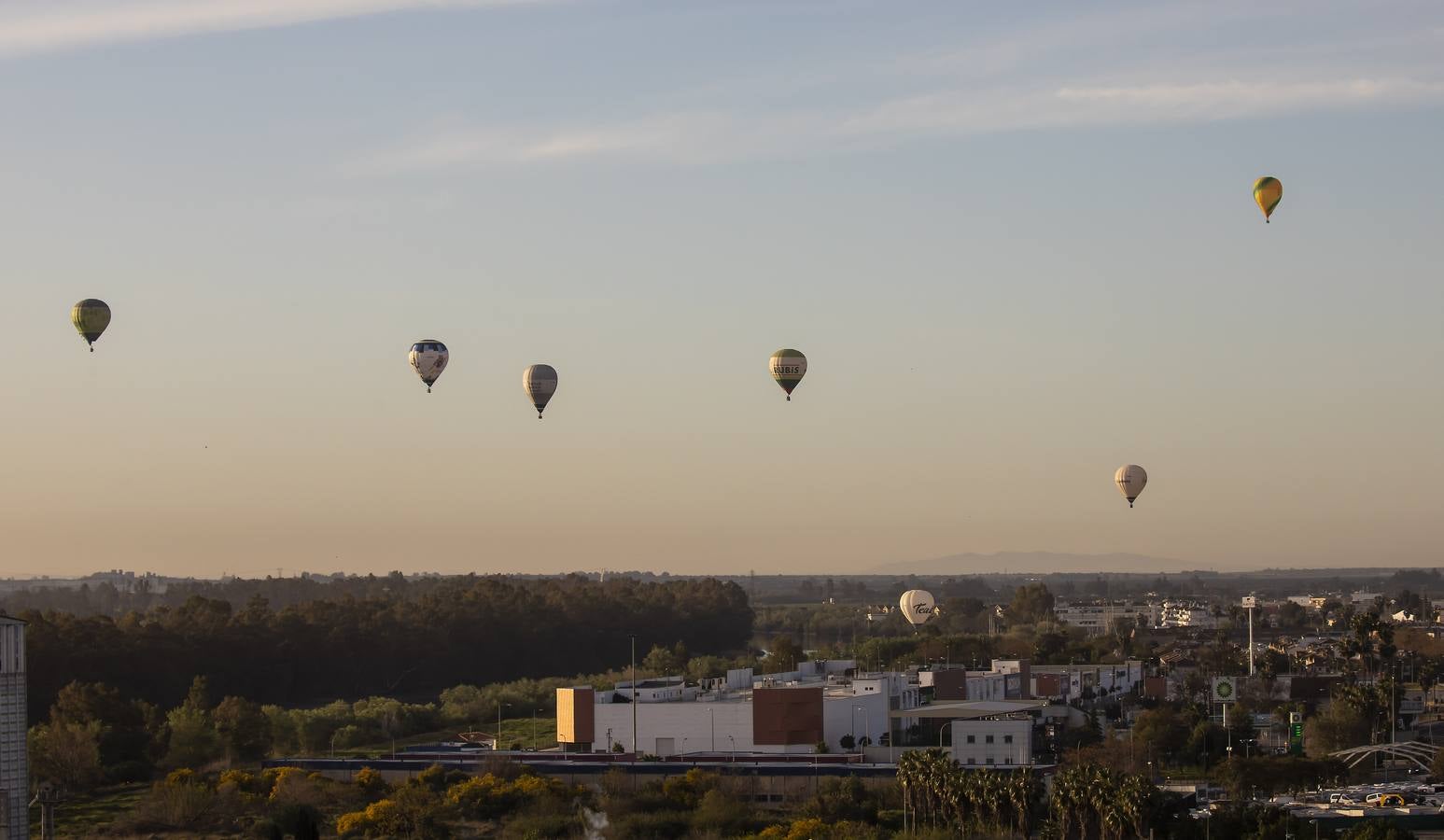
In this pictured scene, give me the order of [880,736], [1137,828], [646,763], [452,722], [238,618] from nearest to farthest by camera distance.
A: [1137,828]
[646,763]
[880,736]
[452,722]
[238,618]

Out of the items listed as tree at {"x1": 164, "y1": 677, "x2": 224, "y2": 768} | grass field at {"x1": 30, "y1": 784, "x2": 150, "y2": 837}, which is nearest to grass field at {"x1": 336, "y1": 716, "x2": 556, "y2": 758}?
tree at {"x1": 164, "y1": 677, "x2": 224, "y2": 768}

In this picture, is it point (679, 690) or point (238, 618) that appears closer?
point (679, 690)

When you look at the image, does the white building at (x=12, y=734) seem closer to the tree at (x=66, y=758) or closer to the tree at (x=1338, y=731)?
the tree at (x=66, y=758)

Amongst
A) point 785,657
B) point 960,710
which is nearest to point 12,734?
point 960,710

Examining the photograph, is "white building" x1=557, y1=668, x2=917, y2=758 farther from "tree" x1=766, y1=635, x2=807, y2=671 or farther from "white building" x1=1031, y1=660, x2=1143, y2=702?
"tree" x1=766, y1=635, x2=807, y2=671

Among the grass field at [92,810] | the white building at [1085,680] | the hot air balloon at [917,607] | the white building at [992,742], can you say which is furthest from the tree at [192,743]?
the hot air balloon at [917,607]

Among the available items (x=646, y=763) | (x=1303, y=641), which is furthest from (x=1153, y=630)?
(x=646, y=763)

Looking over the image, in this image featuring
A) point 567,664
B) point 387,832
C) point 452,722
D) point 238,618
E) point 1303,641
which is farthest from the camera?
point 1303,641

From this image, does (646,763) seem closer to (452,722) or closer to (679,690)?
(679,690)
